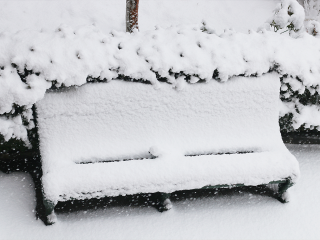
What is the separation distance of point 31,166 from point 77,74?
1.33 m

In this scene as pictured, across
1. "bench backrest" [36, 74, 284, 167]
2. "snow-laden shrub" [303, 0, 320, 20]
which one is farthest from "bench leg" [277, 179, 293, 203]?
"snow-laden shrub" [303, 0, 320, 20]

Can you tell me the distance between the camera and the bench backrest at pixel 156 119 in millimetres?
2809

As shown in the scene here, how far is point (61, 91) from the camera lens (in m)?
2.75

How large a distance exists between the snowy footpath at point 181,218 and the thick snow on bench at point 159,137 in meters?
0.34

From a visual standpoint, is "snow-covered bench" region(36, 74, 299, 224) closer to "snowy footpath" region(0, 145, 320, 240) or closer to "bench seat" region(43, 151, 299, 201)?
"bench seat" region(43, 151, 299, 201)

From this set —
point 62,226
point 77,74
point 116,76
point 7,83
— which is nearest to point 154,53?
point 116,76

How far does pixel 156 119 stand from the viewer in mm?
3018

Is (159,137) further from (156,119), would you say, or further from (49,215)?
(49,215)

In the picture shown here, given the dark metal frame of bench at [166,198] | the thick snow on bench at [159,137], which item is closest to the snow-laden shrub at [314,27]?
the thick snow on bench at [159,137]

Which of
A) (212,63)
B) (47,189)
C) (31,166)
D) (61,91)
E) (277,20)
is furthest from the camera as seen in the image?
(277,20)

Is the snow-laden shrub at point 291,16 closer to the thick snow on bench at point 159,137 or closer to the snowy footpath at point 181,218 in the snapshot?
the thick snow on bench at point 159,137

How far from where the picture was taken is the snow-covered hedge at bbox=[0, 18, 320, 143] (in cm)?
265

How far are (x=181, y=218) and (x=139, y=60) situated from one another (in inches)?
56.5

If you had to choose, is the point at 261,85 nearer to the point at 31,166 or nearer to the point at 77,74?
the point at 77,74
